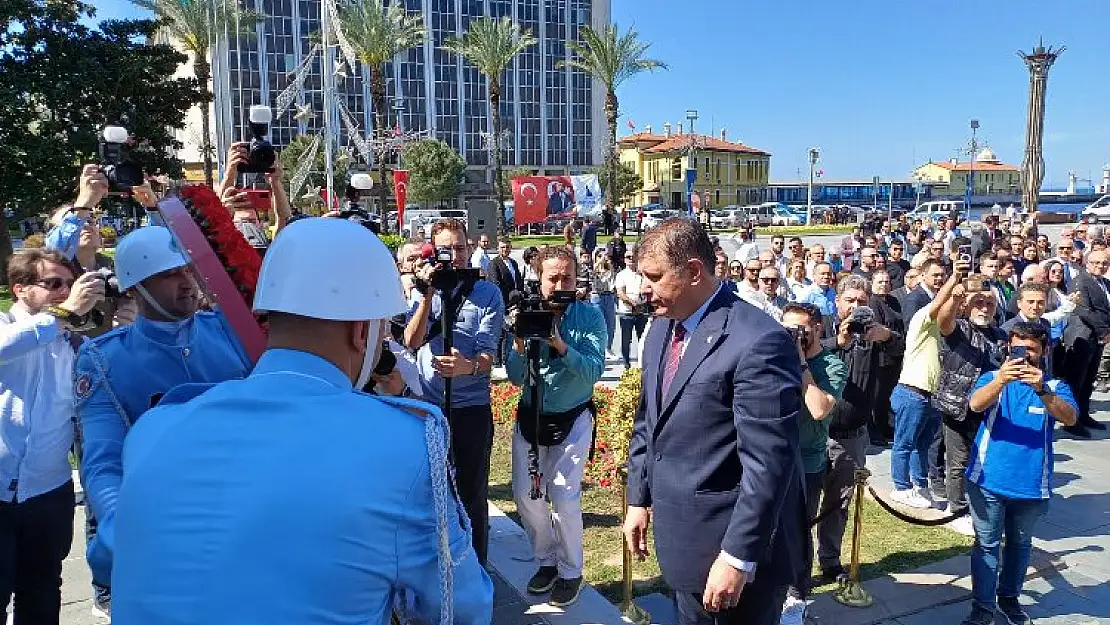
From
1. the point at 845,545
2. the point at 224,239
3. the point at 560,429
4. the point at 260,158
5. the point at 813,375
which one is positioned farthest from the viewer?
the point at 845,545

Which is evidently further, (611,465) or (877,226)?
(877,226)

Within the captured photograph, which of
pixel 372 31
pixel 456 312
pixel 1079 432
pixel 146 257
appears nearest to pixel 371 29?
pixel 372 31

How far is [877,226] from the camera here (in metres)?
26.4

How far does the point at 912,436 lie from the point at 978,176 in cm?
12064

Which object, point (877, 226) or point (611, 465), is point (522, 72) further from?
point (611, 465)

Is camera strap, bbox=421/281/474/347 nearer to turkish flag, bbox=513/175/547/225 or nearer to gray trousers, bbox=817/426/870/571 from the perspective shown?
gray trousers, bbox=817/426/870/571

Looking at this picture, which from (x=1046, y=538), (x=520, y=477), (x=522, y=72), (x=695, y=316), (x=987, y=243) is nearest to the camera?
(x=695, y=316)

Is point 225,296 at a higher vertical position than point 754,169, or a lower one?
lower

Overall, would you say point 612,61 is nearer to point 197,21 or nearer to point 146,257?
point 197,21

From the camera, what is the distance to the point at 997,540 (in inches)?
163

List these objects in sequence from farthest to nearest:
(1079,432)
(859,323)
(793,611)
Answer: (1079,432)
(859,323)
(793,611)

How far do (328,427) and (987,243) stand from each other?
1777 centimetres

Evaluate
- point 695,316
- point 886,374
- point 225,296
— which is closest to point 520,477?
point 695,316

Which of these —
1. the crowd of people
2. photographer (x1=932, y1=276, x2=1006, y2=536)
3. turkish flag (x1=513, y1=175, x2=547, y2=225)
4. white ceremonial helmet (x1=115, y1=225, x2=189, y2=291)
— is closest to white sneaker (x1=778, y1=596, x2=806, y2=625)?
the crowd of people
